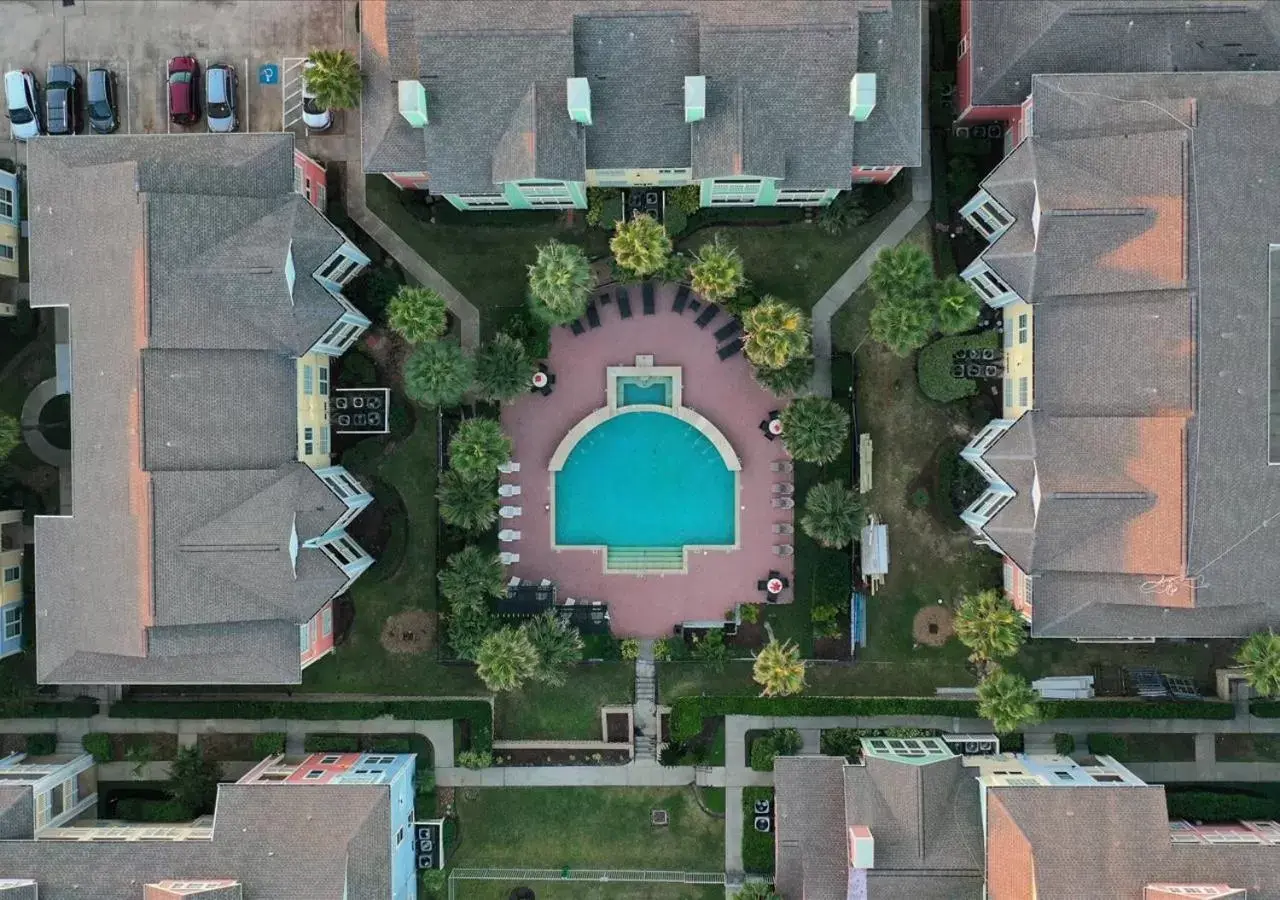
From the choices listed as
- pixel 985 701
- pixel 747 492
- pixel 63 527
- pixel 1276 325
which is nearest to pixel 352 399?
pixel 63 527

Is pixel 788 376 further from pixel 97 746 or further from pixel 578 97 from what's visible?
pixel 97 746

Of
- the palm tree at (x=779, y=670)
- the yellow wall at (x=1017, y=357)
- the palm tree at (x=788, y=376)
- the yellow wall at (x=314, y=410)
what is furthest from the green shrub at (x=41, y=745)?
the yellow wall at (x=1017, y=357)

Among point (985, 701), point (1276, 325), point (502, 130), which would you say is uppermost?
point (502, 130)

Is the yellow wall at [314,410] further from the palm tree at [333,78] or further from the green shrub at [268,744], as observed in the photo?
the green shrub at [268,744]

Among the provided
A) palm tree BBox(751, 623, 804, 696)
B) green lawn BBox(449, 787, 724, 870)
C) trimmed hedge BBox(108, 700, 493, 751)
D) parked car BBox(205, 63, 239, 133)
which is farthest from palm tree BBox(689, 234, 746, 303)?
parked car BBox(205, 63, 239, 133)

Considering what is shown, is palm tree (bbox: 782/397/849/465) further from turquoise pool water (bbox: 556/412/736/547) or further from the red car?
the red car

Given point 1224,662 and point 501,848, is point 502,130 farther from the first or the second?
point 1224,662

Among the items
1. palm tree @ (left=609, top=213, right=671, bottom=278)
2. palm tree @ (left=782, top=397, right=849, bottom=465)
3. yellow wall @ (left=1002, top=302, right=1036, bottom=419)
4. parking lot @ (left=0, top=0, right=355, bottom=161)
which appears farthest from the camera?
parking lot @ (left=0, top=0, right=355, bottom=161)
